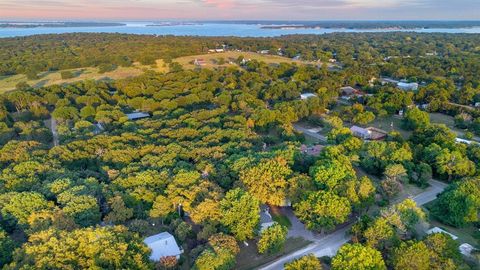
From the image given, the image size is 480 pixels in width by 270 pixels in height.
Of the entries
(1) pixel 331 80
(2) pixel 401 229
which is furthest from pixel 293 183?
(1) pixel 331 80

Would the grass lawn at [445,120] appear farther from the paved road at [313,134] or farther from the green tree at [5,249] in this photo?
the green tree at [5,249]

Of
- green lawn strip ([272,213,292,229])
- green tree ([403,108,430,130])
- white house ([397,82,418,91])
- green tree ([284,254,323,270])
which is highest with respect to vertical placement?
white house ([397,82,418,91])

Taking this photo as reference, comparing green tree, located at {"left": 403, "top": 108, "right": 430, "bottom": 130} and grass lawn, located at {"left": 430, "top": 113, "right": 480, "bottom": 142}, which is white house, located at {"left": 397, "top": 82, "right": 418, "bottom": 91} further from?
green tree, located at {"left": 403, "top": 108, "right": 430, "bottom": 130}

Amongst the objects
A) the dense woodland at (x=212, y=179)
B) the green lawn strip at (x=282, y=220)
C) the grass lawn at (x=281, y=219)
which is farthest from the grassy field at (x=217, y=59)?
the green lawn strip at (x=282, y=220)

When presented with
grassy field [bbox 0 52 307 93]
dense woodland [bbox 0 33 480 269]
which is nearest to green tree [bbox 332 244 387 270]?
dense woodland [bbox 0 33 480 269]

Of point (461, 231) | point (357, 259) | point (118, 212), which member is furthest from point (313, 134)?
point (118, 212)

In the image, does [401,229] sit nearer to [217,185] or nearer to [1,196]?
[217,185]
